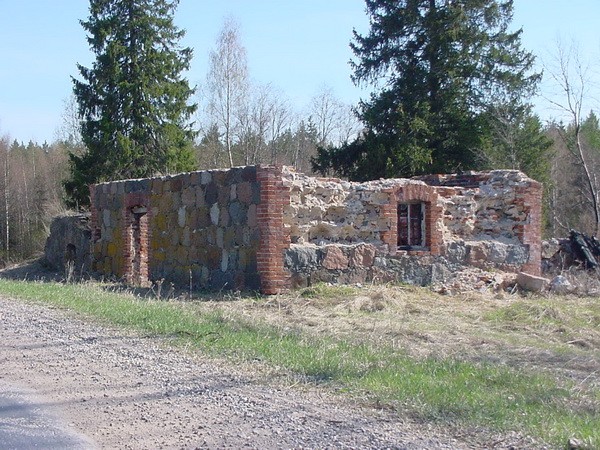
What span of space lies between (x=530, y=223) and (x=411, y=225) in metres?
2.82

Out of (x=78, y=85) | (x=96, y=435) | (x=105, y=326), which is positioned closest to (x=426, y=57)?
(x=78, y=85)

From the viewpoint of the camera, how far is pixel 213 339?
9.53 m

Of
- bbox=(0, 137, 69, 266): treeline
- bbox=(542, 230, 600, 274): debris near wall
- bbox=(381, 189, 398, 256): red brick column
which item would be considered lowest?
bbox=(542, 230, 600, 274): debris near wall

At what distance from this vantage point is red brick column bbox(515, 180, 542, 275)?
54.7 ft

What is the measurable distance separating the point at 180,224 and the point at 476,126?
16.9 m

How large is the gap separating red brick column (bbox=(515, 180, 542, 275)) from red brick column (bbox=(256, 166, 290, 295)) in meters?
5.67

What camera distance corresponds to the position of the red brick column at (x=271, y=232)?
1427 centimetres

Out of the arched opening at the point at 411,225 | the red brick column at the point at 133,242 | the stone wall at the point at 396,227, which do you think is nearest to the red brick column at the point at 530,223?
the stone wall at the point at 396,227

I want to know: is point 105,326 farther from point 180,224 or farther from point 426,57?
point 426,57

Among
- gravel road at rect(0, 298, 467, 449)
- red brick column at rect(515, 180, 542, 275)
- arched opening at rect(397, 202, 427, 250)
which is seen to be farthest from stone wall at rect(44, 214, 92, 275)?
gravel road at rect(0, 298, 467, 449)

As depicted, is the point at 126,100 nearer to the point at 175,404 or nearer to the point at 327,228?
the point at 327,228

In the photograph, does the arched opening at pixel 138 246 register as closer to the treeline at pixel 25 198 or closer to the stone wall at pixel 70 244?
the stone wall at pixel 70 244

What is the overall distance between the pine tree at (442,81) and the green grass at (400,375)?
750 inches

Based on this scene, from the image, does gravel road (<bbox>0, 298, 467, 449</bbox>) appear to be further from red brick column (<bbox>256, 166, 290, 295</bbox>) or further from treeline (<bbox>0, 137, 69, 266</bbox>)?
treeline (<bbox>0, 137, 69, 266</bbox>)
